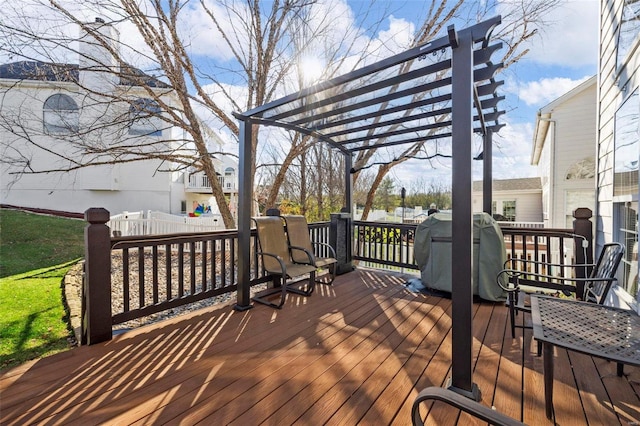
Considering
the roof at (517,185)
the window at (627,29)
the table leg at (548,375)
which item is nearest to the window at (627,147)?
the window at (627,29)

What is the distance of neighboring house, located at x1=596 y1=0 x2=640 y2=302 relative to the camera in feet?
9.13

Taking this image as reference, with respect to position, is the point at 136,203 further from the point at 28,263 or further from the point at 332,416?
the point at 332,416

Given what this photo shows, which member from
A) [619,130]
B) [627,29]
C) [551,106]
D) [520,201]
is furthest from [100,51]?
[520,201]

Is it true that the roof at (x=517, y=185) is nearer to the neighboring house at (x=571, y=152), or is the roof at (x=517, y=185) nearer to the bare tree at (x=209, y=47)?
the neighboring house at (x=571, y=152)

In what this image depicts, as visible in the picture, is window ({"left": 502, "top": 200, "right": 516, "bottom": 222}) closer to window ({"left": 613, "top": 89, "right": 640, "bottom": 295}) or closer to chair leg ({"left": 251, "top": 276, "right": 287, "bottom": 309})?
window ({"left": 613, "top": 89, "right": 640, "bottom": 295})

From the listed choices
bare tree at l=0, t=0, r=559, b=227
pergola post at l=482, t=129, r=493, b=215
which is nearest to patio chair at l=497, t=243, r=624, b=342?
pergola post at l=482, t=129, r=493, b=215

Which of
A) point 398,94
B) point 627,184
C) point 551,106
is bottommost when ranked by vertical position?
point 627,184

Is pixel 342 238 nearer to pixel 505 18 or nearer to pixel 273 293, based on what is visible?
pixel 273 293

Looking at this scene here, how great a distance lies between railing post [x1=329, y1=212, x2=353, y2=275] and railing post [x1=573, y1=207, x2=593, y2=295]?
3013 millimetres

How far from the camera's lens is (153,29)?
609 cm

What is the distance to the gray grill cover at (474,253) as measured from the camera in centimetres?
346

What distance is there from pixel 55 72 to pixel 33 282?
3969 millimetres

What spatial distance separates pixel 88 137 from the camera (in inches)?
272

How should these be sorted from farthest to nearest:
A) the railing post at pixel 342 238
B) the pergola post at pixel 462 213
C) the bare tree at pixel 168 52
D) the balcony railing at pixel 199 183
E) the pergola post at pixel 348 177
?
the balcony railing at pixel 199 183 → the bare tree at pixel 168 52 → the pergola post at pixel 348 177 → the railing post at pixel 342 238 → the pergola post at pixel 462 213
